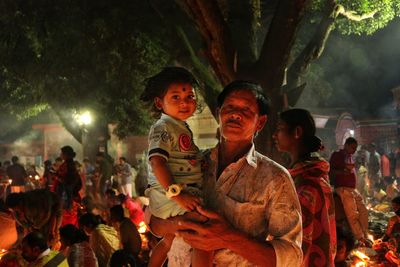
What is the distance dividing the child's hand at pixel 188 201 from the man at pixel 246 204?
0.07m

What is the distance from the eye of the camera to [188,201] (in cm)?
253

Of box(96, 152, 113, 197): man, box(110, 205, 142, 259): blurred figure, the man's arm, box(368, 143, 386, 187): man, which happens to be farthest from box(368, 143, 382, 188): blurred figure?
the man's arm

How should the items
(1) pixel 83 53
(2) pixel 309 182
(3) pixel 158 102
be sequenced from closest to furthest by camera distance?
(3) pixel 158 102 < (2) pixel 309 182 < (1) pixel 83 53

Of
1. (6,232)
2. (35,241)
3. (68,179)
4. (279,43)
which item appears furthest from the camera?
(68,179)

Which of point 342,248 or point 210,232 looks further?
point 342,248

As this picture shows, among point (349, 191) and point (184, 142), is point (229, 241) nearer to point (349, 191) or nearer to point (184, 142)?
point (184, 142)

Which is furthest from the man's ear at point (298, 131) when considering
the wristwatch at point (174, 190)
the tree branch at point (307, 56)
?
the tree branch at point (307, 56)

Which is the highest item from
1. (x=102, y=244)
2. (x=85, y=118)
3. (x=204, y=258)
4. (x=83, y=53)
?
(x=83, y=53)

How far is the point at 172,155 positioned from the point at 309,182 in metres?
1.13

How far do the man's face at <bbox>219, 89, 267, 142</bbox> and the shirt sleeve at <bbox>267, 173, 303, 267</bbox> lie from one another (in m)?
0.33

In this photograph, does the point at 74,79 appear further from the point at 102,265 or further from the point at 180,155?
the point at 180,155

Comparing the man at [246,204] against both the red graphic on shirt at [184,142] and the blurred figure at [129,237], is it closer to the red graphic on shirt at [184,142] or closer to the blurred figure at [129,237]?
the red graphic on shirt at [184,142]

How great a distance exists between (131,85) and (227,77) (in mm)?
10026

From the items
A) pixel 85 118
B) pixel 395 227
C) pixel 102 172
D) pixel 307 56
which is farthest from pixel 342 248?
pixel 85 118
